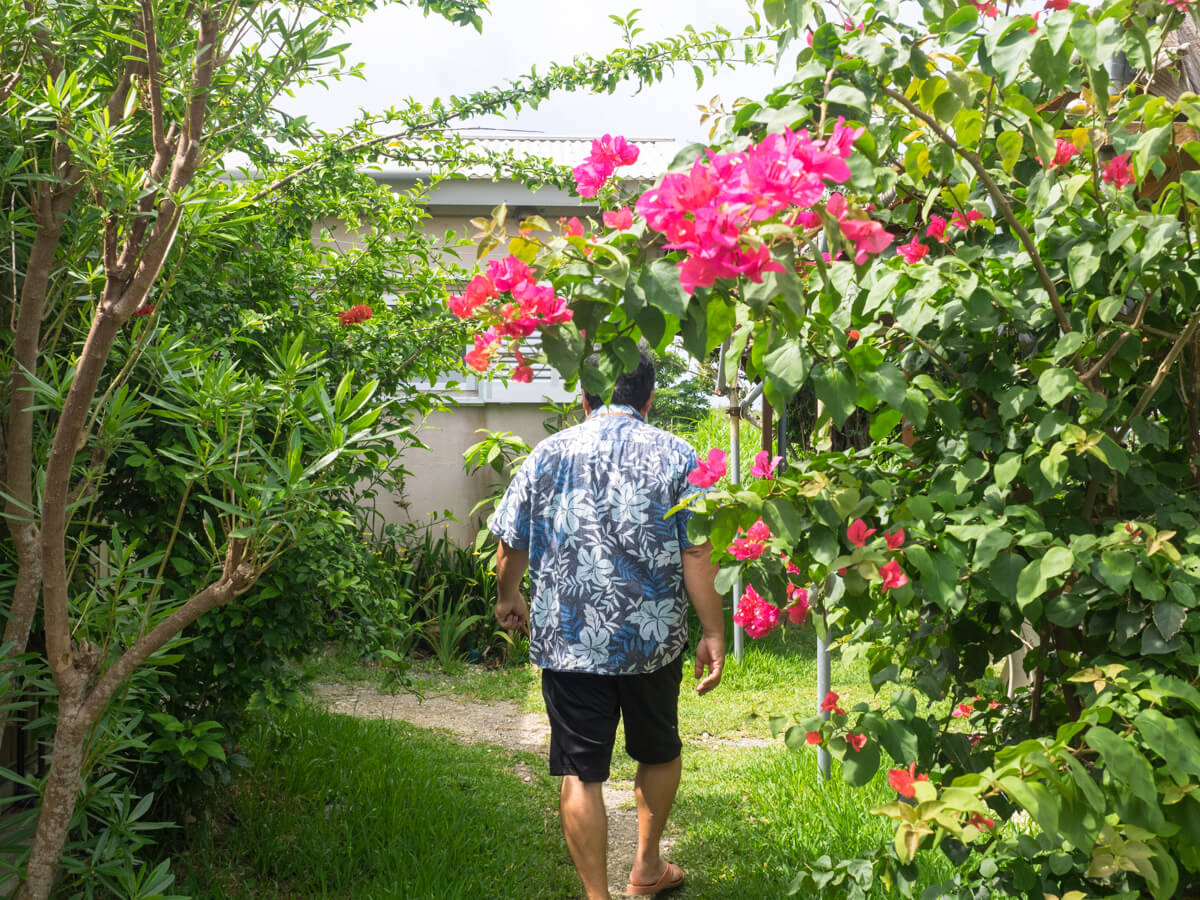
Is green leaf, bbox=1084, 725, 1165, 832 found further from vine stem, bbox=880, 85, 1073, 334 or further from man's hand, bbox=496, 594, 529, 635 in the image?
man's hand, bbox=496, 594, 529, 635

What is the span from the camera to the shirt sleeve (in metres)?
2.90

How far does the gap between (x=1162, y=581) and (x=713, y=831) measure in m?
2.43

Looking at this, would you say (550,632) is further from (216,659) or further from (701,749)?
(701,749)

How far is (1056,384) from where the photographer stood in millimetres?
1459

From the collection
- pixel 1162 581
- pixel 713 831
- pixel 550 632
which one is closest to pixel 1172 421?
pixel 1162 581

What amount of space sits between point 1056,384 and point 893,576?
0.37 metres

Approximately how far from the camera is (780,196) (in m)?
1.02

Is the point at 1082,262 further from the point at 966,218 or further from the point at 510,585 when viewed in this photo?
the point at 510,585

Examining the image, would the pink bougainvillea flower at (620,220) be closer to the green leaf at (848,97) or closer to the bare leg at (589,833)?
the green leaf at (848,97)

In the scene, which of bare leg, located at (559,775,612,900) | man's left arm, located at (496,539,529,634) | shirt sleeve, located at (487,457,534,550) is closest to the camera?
bare leg, located at (559,775,612,900)

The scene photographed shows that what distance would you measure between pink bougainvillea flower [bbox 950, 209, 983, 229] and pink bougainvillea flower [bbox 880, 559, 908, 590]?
647mm

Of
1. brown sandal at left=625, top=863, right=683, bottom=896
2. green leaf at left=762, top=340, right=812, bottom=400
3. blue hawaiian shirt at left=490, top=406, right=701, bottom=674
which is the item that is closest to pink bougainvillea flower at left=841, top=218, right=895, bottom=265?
green leaf at left=762, top=340, right=812, bottom=400

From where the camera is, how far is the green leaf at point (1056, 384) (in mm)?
1443

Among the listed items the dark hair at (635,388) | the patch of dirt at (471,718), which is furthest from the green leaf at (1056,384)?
the patch of dirt at (471,718)
